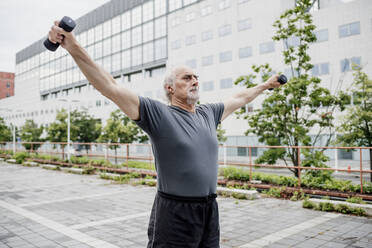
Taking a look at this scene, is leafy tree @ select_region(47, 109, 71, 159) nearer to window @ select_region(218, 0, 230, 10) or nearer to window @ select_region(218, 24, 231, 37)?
window @ select_region(218, 24, 231, 37)

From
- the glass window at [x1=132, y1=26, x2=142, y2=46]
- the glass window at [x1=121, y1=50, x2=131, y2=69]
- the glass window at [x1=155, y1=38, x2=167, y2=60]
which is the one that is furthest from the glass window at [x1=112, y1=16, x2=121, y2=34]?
the glass window at [x1=155, y1=38, x2=167, y2=60]

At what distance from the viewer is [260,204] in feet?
26.5

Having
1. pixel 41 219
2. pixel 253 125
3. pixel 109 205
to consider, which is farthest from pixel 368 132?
pixel 41 219

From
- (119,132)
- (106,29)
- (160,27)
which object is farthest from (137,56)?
(119,132)

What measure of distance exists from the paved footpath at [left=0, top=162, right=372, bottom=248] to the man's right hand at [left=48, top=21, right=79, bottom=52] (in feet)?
13.1

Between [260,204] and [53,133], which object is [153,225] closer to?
[260,204]

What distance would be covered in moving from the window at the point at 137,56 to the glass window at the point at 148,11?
14.9 feet

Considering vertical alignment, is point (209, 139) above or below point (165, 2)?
below

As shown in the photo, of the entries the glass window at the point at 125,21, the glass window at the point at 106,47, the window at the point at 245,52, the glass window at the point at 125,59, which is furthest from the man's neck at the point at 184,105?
the glass window at the point at 106,47

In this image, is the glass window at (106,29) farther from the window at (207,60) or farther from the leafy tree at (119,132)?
the leafy tree at (119,132)

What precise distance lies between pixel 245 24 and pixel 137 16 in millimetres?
20353

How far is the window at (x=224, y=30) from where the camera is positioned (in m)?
35.9

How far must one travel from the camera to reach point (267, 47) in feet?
105

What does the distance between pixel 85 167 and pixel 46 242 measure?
11145 millimetres
